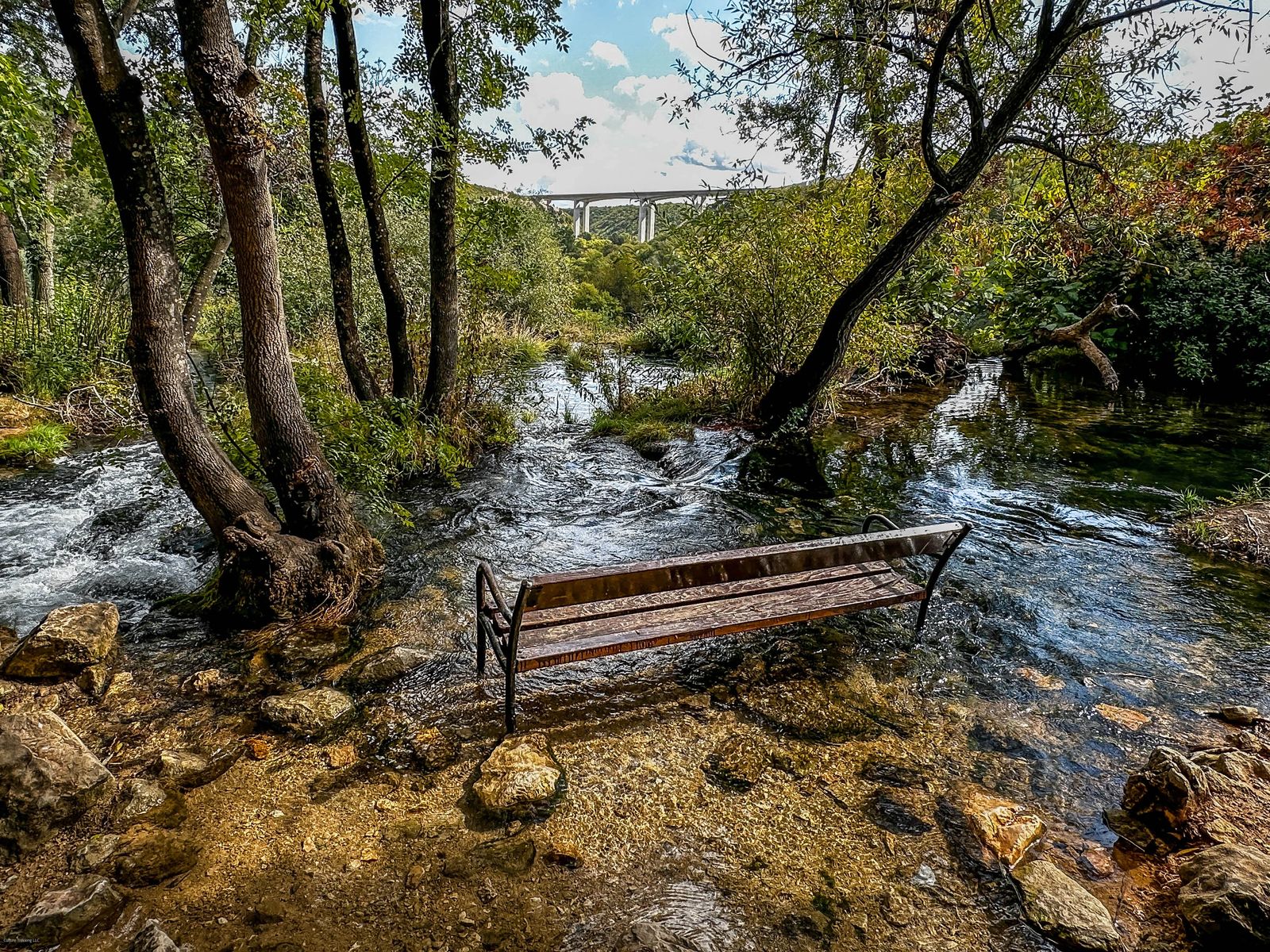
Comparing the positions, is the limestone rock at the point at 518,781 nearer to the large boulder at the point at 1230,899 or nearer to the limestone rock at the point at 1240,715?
the large boulder at the point at 1230,899

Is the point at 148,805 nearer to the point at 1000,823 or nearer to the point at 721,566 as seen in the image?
the point at 721,566

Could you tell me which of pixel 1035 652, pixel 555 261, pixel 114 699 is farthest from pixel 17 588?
pixel 555 261

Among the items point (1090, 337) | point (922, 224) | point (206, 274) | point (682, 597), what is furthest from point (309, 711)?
point (1090, 337)

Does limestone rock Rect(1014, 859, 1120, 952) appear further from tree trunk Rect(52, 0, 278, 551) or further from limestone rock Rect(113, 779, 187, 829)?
tree trunk Rect(52, 0, 278, 551)

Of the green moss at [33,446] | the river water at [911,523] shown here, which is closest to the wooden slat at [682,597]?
the river water at [911,523]

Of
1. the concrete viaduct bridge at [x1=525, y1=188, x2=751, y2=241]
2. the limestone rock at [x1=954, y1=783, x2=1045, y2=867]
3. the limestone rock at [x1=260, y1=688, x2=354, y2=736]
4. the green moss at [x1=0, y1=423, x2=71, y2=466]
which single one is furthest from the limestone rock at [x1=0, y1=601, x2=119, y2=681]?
the concrete viaduct bridge at [x1=525, y1=188, x2=751, y2=241]

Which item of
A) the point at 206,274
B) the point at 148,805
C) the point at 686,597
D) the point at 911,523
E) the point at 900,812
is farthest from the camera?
the point at 206,274

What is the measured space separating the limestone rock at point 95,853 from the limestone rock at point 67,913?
3.6 inches

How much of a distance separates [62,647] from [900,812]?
4.44 meters

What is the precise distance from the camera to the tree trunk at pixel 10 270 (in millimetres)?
10133

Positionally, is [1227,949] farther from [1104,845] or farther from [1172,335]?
[1172,335]

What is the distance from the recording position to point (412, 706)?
122 inches

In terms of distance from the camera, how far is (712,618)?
3289mm

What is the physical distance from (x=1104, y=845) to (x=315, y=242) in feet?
44.9
